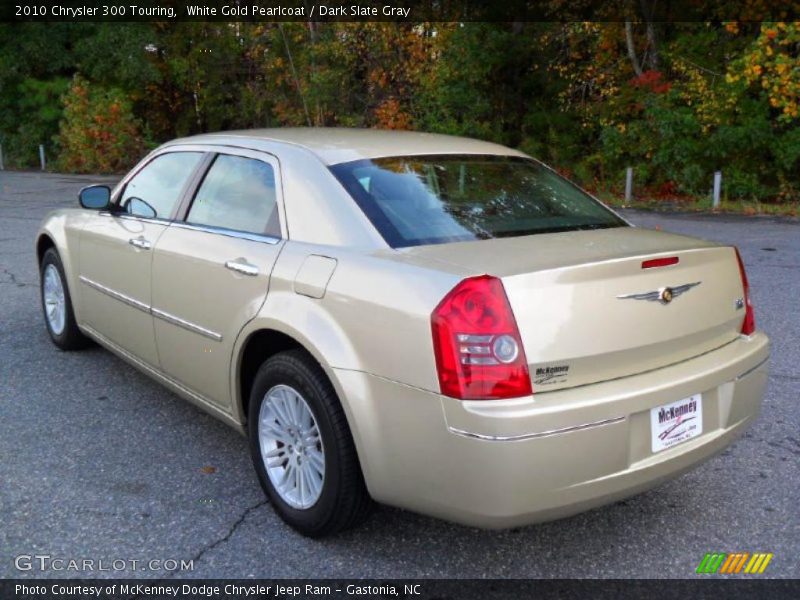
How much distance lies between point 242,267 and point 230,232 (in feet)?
0.98

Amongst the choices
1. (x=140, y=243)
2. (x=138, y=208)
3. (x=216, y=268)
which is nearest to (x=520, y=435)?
(x=216, y=268)

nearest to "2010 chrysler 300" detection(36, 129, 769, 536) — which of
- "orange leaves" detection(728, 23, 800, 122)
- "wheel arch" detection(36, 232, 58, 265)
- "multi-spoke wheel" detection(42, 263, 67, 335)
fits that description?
"multi-spoke wheel" detection(42, 263, 67, 335)

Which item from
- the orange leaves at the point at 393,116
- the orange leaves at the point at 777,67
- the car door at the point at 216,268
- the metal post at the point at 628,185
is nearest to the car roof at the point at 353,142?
the car door at the point at 216,268

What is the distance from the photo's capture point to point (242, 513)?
3.28 meters

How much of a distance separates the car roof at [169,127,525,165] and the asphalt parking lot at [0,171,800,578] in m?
1.50

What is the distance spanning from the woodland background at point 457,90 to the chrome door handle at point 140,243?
526 inches

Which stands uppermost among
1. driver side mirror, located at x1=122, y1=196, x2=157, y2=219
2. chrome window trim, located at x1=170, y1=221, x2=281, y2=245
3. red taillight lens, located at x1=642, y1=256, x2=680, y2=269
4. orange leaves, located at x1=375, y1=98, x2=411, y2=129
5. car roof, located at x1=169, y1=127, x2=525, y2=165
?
orange leaves, located at x1=375, y1=98, x2=411, y2=129

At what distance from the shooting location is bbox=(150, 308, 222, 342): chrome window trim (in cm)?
347

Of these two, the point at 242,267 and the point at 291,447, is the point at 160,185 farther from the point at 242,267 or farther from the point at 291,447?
the point at 291,447

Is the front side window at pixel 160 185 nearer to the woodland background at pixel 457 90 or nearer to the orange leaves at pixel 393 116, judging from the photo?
the woodland background at pixel 457 90

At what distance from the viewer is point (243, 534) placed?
311 centimetres

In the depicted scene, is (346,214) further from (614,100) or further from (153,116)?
(153,116)

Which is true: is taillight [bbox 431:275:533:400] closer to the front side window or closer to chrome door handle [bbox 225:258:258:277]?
chrome door handle [bbox 225:258:258:277]

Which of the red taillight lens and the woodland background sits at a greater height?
the woodland background
